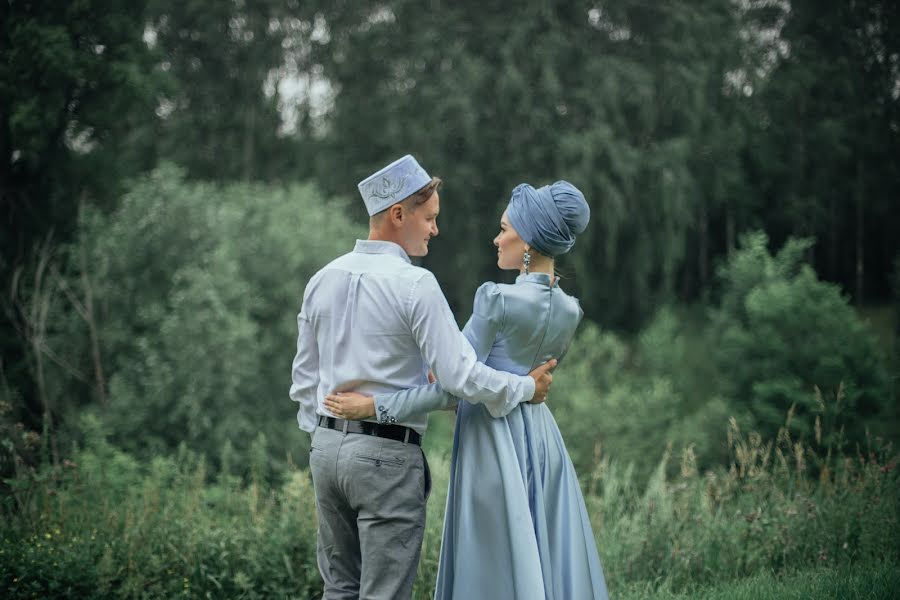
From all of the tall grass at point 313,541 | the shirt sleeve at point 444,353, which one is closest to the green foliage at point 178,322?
the tall grass at point 313,541

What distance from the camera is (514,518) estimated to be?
3.14 meters

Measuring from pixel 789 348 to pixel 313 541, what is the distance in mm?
11350

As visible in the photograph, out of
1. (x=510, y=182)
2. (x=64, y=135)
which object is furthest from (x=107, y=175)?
(x=510, y=182)

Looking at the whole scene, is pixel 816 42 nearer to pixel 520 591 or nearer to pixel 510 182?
pixel 510 182

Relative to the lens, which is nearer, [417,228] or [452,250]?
[417,228]

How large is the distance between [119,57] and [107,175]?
65.6 inches

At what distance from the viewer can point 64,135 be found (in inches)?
415

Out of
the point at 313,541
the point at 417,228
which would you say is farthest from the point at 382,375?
the point at 313,541

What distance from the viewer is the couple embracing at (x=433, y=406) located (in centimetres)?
295

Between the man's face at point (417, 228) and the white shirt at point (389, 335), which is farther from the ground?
the man's face at point (417, 228)

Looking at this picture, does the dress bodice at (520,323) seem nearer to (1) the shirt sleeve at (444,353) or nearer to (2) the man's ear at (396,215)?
(1) the shirt sleeve at (444,353)

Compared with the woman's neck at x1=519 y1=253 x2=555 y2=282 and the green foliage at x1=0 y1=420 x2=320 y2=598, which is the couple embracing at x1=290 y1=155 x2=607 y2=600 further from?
the green foliage at x1=0 y1=420 x2=320 y2=598

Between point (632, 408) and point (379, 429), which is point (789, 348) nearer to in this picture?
point (632, 408)

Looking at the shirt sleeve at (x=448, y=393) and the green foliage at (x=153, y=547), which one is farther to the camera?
the green foliage at (x=153, y=547)
